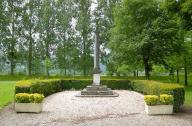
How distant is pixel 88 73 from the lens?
57.3m

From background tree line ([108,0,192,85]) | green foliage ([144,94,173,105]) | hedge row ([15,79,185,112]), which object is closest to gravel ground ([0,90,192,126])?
green foliage ([144,94,173,105])

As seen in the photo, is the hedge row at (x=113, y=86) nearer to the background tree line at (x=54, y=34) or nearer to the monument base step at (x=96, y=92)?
the monument base step at (x=96, y=92)

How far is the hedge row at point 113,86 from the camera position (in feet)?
58.6

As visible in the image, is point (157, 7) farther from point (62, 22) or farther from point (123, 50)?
A: point (62, 22)

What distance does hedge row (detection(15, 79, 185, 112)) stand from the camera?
1788 cm

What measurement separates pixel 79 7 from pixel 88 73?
9323 millimetres

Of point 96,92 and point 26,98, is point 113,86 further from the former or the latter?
point 26,98

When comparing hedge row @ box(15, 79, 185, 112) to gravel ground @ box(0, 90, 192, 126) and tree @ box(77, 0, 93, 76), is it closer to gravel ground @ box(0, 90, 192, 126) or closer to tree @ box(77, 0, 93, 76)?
gravel ground @ box(0, 90, 192, 126)

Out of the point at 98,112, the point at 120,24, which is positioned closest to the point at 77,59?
the point at 120,24

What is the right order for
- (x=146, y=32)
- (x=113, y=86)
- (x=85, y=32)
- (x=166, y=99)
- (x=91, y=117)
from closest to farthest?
(x=91, y=117) < (x=166, y=99) < (x=113, y=86) < (x=146, y=32) < (x=85, y=32)

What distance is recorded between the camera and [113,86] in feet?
115

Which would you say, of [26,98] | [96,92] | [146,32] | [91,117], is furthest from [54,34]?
[91,117]

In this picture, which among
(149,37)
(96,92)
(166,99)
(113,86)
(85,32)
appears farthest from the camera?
(85,32)

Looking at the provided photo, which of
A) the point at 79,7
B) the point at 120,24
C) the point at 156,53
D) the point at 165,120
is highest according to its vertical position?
the point at 79,7
